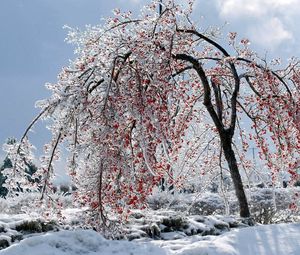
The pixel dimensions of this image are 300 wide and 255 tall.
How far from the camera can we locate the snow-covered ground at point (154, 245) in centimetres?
434

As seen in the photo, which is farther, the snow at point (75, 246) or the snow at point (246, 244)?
the snow at point (246, 244)

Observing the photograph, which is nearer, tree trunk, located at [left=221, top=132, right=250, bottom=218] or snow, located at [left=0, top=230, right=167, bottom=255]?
snow, located at [left=0, top=230, right=167, bottom=255]

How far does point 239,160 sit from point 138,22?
5.92 meters

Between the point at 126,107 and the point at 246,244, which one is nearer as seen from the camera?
the point at 246,244

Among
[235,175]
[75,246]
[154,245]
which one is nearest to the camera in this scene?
[75,246]

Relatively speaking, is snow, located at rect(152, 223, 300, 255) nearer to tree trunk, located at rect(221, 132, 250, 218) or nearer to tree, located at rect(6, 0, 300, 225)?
tree, located at rect(6, 0, 300, 225)

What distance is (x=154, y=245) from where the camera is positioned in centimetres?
477

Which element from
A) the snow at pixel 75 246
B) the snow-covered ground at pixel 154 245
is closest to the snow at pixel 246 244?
the snow-covered ground at pixel 154 245

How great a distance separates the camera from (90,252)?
4.35m

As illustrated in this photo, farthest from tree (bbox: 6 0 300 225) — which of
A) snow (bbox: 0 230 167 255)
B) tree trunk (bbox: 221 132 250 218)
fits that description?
snow (bbox: 0 230 167 255)

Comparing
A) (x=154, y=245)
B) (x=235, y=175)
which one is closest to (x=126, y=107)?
(x=154, y=245)

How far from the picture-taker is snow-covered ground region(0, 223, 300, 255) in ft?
14.2

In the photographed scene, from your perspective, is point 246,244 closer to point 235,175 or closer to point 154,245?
point 154,245

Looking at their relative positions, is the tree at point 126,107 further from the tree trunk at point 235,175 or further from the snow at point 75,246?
the snow at point 75,246
